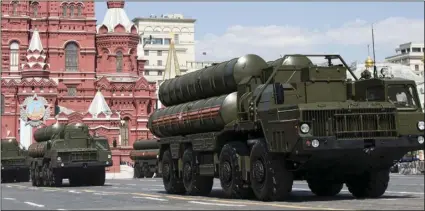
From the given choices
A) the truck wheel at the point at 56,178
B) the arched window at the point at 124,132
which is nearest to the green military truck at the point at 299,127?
the truck wheel at the point at 56,178

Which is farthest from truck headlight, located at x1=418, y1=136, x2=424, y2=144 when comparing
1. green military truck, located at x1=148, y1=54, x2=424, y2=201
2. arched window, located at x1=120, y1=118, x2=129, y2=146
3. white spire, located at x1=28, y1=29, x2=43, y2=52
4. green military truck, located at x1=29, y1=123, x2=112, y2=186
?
white spire, located at x1=28, y1=29, x2=43, y2=52

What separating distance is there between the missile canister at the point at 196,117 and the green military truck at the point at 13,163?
27640 mm

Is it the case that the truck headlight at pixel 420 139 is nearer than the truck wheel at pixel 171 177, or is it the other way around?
the truck headlight at pixel 420 139

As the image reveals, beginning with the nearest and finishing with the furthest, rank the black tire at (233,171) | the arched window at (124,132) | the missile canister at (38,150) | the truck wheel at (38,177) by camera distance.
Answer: the black tire at (233,171), the missile canister at (38,150), the truck wheel at (38,177), the arched window at (124,132)

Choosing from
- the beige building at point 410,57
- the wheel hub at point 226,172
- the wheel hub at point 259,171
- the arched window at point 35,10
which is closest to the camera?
the wheel hub at point 259,171

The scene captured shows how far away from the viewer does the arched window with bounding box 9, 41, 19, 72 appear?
9262 centimetres

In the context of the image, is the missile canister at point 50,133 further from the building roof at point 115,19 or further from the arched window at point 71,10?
the building roof at point 115,19

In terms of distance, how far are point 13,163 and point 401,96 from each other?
38.0 metres

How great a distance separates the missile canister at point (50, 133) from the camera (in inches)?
1537

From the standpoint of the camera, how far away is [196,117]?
A: 2194 cm

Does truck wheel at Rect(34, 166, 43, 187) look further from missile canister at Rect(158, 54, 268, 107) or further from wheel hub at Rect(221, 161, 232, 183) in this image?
wheel hub at Rect(221, 161, 232, 183)

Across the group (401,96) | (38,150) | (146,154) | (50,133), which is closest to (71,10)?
(146,154)

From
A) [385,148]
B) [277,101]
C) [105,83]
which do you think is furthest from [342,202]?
[105,83]

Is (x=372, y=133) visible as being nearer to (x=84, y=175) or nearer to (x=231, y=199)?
(x=231, y=199)
